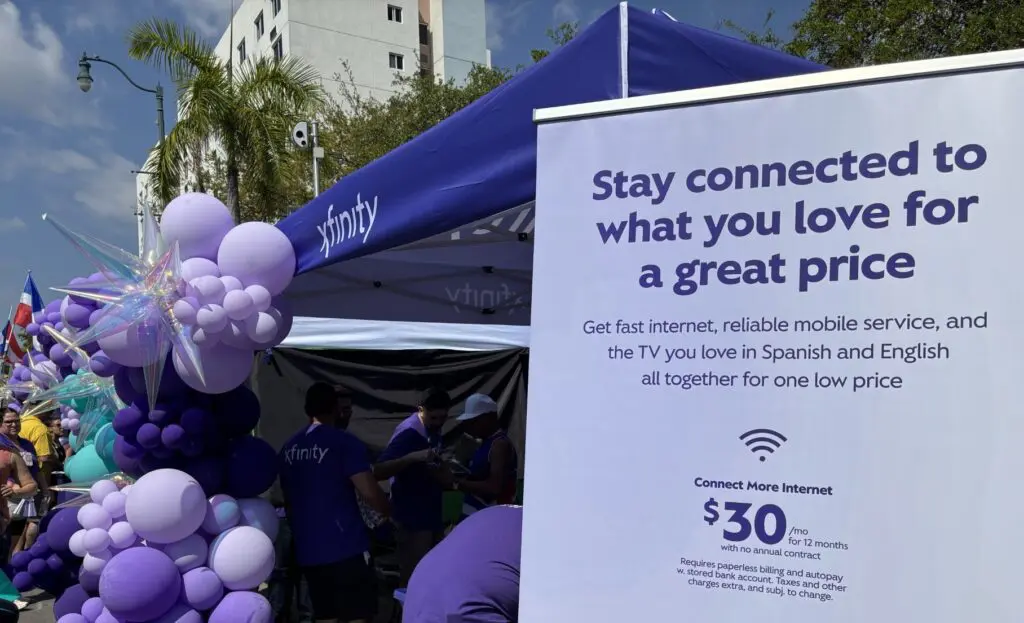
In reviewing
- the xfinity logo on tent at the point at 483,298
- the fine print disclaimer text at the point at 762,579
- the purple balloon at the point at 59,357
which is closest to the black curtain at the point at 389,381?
the xfinity logo on tent at the point at 483,298

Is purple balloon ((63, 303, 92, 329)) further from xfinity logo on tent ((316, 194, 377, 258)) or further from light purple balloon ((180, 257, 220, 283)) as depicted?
xfinity logo on tent ((316, 194, 377, 258))

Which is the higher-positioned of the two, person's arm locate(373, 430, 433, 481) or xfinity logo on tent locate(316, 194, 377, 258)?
xfinity logo on tent locate(316, 194, 377, 258)

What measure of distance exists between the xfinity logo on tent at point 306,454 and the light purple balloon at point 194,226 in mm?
1041

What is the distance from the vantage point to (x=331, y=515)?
4.02 metres

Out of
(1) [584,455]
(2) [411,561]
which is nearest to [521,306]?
(2) [411,561]

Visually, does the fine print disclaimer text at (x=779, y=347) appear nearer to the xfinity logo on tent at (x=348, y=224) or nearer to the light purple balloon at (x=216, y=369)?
the xfinity logo on tent at (x=348, y=224)

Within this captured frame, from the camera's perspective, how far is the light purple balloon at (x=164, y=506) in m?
3.48

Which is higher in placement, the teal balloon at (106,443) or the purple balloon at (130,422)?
the purple balloon at (130,422)

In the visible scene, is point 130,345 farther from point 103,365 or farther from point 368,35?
point 368,35

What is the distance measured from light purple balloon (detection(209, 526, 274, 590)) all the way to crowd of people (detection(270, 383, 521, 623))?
38cm

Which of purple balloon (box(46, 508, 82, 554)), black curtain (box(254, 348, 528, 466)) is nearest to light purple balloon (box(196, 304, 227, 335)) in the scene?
purple balloon (box(46, 508, 82, 554))

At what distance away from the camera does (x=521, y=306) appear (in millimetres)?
6934

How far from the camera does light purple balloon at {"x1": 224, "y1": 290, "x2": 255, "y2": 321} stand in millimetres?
3475

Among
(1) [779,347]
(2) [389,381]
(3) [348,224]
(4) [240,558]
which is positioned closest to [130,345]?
(4) [240,558]
